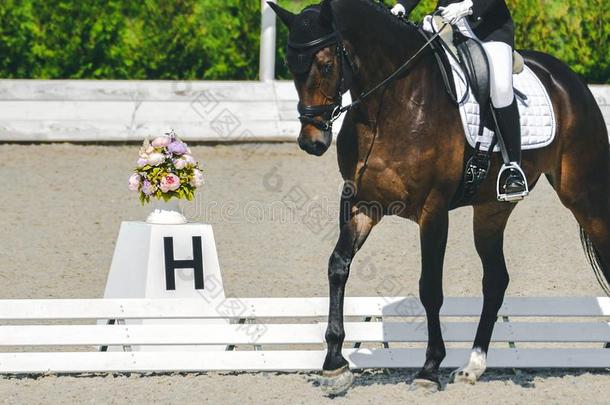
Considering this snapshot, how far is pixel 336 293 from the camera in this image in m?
5.95

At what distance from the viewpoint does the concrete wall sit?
37.9 ft

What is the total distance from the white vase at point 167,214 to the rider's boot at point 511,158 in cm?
195

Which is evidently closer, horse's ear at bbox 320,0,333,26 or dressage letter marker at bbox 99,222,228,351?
horse's ear at bbox 320,0,333,26

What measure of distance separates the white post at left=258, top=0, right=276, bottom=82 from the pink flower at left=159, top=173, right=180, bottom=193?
232 inches

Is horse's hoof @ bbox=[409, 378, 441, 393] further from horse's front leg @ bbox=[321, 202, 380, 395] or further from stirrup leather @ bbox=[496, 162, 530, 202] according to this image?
stirrup leather @ bbox=[496, 162, 530, 202]

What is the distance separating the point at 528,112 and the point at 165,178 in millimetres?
2150

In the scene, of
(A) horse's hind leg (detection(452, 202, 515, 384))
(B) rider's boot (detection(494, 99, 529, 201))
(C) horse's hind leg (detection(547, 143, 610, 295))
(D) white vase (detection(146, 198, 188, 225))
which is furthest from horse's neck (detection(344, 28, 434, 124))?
(D) white vase (detection(146, 198, 188, 225))

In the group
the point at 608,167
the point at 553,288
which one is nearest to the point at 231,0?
the point at 553,288

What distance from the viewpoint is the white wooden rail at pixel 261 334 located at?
6062mm

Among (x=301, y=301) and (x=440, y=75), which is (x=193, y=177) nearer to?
(x=301, y=301)

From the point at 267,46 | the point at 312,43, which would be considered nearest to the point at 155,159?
the point at 312,43

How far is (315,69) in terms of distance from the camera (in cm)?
548

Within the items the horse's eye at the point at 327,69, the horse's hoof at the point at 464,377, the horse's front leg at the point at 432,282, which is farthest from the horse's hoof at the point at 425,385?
the horse's eye at the point at 327,69

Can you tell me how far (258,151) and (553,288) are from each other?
4425 mm
